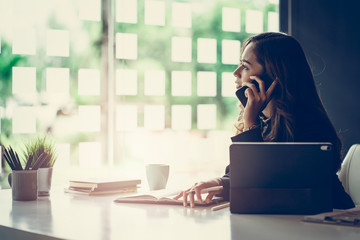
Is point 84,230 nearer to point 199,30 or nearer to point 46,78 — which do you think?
point 46,78

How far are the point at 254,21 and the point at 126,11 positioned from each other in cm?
105

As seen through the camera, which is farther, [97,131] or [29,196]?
[97,131]

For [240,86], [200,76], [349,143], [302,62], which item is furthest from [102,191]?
[349,143]

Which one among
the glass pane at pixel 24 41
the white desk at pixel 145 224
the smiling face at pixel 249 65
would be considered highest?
the glass pane at pixel 24 41

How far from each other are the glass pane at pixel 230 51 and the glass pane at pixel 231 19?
0.09 metres

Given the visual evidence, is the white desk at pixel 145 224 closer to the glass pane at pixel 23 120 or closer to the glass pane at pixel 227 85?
the glass pane at pixel 23 120

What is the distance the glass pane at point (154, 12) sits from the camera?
3.13m

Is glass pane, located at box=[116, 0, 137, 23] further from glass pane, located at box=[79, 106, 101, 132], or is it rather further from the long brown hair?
the long brown hair

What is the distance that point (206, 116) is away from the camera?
3.39m

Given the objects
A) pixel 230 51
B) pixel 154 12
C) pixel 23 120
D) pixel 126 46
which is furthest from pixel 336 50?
pixel 23 120

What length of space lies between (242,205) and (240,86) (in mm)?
659

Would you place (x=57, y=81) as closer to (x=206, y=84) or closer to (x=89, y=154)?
(x=89, y=154)

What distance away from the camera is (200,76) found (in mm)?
3359

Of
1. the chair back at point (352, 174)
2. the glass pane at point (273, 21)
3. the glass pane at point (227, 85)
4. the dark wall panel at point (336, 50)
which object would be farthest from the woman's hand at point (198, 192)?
the glass pane at point (273, 21)
